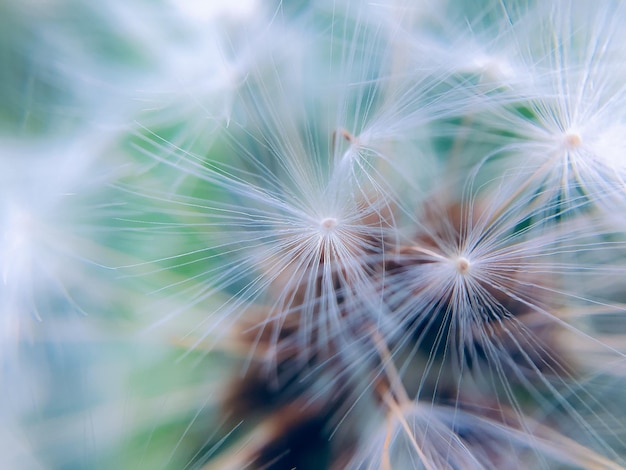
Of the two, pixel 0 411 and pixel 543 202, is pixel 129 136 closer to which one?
pixel 0 411

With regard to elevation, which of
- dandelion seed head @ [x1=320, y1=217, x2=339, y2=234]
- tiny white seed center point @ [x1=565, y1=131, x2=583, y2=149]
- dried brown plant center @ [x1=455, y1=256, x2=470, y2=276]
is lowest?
dried brown plant center @ [x1=455, y1=256, x2=470, y2=276]

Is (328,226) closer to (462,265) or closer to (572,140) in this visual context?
(462,265)

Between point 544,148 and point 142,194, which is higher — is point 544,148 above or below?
below

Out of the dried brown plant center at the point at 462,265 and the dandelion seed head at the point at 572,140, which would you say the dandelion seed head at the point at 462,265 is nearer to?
the dried brown plant center at the point at 462,265

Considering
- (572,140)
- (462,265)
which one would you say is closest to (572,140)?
(572,140)

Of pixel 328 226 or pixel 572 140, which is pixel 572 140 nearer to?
pixel 572 140

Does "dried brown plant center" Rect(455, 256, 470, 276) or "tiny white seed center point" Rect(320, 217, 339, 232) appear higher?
"tiny white seed center point" Rect(320, 217, 339, 232)

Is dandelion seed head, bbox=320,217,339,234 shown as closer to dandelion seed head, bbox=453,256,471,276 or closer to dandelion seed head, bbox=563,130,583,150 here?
dandelion seed head, bbox=453,256,471,276

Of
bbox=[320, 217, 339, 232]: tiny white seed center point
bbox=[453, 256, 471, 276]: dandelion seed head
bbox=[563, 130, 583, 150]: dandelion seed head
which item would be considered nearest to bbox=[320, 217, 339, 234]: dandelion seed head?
bbox=[320, 217, 339, 232]: tiny white seed center point

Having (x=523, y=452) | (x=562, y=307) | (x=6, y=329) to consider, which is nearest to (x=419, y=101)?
(x=562, y=307)

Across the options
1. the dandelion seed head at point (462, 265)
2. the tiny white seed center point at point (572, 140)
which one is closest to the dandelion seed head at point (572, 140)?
the tiny white seed center point at point (572, 140)

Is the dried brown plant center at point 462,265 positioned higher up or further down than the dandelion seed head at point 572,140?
further down
